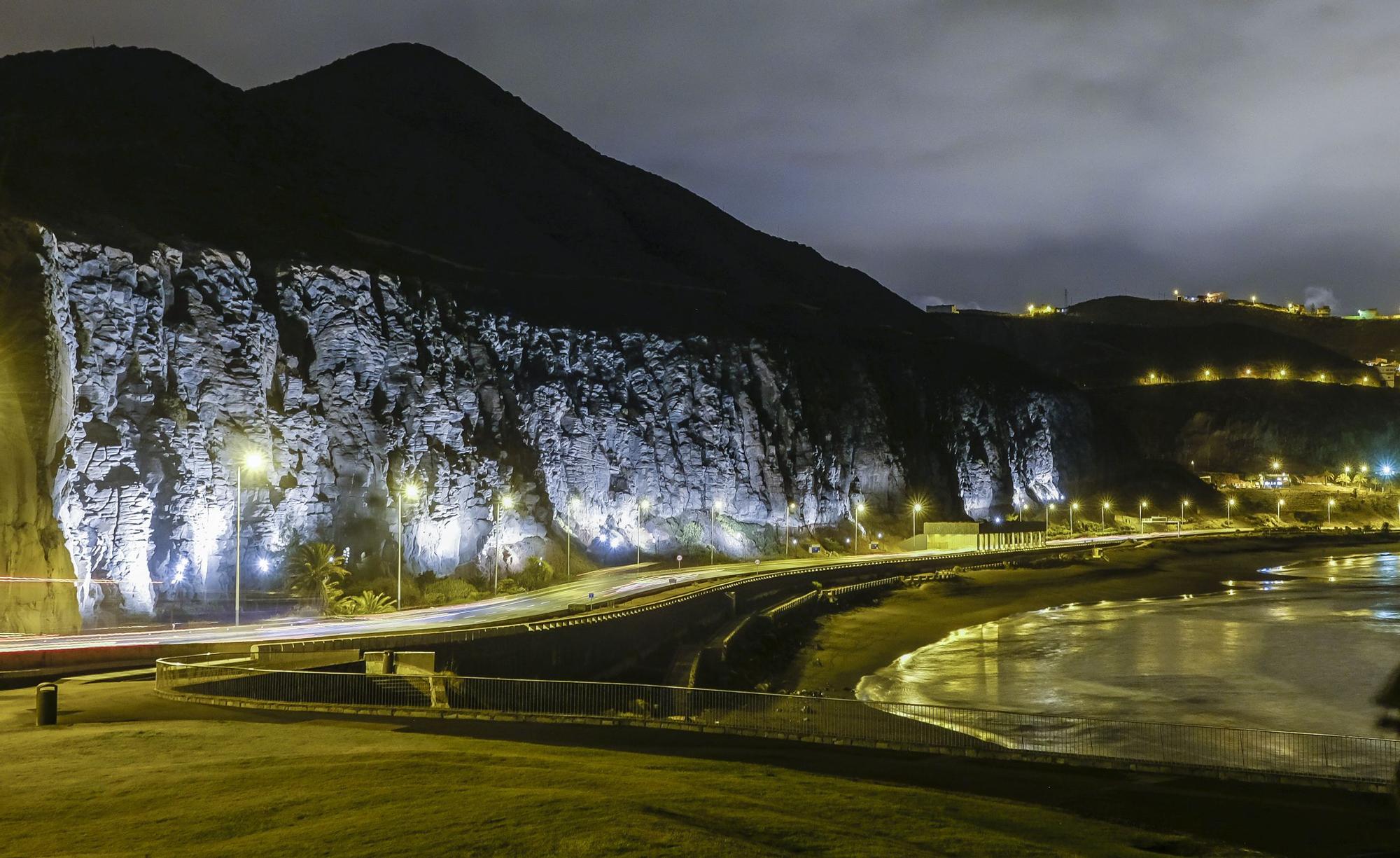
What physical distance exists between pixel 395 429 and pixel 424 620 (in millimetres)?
29069

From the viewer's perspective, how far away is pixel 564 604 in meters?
55.9

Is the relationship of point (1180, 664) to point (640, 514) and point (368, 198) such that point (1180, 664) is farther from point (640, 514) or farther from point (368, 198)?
point (368, 198)

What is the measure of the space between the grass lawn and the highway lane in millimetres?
17359

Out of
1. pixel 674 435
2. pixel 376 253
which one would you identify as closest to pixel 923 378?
pixel 674 435

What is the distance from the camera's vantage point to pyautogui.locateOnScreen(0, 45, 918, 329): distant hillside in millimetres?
79750

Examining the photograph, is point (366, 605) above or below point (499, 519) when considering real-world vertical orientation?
below

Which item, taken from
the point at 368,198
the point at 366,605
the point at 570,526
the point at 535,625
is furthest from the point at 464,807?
the point at 368,198

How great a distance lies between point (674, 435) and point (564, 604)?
47548 mm

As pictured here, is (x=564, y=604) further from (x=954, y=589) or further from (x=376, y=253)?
(x=376, y=253)

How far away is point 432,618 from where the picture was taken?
49.4 metres

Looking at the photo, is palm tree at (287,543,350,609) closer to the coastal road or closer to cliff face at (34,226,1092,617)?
cliff face at (34,226,1092,617)

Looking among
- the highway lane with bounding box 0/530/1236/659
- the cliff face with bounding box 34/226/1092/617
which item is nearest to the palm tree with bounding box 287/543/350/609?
the cliff face with bounding box 34/226/1092/617

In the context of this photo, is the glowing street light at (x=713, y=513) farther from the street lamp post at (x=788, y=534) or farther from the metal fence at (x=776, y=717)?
the metal fence at (x=776, y=717)

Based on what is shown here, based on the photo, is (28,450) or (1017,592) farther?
(1017,592)
